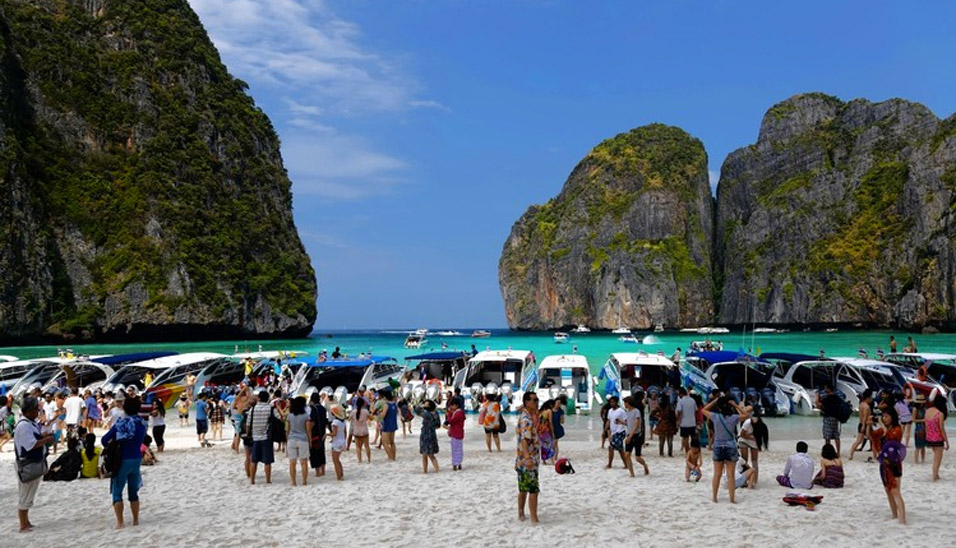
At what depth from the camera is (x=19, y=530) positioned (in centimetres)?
995

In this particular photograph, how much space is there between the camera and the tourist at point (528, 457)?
31.0 ft

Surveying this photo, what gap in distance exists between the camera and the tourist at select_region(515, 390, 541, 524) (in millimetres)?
9461

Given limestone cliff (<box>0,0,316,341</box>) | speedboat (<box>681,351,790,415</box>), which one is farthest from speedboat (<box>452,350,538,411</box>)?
limestone cliff (<box>0,0,316,341</box>)

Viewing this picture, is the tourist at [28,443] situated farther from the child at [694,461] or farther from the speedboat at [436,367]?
the speedboat at [436,367]

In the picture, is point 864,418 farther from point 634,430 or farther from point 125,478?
point 125,478

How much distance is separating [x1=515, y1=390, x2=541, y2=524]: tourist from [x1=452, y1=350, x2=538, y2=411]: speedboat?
14492mm

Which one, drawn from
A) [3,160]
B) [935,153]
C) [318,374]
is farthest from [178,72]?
[935,153]

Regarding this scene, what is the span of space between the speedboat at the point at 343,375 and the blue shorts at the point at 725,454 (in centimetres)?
1524

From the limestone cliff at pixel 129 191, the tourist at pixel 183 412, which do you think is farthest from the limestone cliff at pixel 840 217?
the tourist at pixel 183 412

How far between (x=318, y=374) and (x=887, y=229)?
121 m

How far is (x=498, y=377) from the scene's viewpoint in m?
29.0

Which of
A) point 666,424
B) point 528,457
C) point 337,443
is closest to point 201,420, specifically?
point 337,443

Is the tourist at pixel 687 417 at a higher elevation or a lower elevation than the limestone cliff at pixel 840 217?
lower

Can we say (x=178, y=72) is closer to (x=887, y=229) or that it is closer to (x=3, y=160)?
(x=3, y=160)
